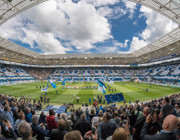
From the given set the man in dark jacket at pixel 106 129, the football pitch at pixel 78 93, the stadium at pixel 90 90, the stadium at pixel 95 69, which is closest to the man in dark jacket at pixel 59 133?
the stadium at pixel 90 90

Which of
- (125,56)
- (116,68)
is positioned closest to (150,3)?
(125,56)

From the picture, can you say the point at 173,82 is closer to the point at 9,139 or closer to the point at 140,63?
the point at 140,63

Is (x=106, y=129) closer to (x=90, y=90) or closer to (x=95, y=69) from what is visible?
(x=90, y=90)

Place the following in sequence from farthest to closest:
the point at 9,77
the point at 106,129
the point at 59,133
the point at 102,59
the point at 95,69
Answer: the point at 95,69 → the point at 102,59 → the point at 9,77 → the point at 106,129 → the point at 59,133

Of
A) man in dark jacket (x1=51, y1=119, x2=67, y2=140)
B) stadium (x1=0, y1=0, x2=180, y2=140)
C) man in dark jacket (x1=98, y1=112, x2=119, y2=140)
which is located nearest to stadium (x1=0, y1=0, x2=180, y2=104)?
stadium (x1=0, y1=0, x2=180, y2=140)

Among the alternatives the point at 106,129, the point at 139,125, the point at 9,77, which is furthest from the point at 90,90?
the point at 9,77

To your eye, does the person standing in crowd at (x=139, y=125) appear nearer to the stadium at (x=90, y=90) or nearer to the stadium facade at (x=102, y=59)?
the stadium at (x=90, y=90)

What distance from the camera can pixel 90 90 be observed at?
29.9 meters

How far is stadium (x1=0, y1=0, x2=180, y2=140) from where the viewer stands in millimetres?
3252

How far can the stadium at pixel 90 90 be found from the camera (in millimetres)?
3252

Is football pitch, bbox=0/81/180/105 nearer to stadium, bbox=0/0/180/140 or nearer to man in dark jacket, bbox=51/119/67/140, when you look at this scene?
stadium, bbox=0/0/180/140

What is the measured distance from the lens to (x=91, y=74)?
70438 mm

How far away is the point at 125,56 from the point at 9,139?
215 ft

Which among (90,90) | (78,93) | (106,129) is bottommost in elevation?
(78,93)
